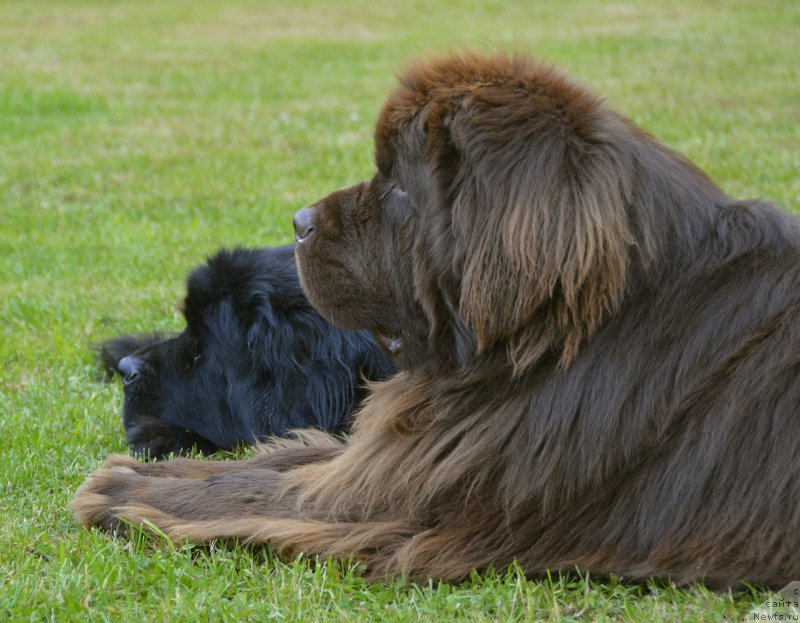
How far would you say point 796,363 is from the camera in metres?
2.92

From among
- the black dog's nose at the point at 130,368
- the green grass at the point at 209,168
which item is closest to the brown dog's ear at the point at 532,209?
the green grass at the point at 209,168

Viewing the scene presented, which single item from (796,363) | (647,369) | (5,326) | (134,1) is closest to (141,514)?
(647,369)

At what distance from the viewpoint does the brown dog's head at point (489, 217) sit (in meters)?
2.93

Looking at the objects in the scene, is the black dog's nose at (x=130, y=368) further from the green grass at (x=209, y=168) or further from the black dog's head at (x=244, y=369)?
the green grass at (x=209, y=168)

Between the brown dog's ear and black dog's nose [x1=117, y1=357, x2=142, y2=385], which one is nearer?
the brown dog's ear

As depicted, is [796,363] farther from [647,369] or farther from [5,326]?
[5,326]

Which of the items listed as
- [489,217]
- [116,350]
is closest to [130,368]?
[116,350]

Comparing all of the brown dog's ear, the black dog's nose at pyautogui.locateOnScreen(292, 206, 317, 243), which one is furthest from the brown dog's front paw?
the brown dog's ear

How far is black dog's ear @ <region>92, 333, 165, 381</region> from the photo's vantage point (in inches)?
209

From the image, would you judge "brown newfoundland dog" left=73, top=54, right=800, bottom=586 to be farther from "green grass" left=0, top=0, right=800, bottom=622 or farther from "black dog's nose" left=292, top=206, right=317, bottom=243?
"black dog's nose" left=292, top=206, right=317, bottom=243

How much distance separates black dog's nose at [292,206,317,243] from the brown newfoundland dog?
0.27m

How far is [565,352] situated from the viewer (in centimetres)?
304

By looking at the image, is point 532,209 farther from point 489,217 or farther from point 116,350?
point 116,350

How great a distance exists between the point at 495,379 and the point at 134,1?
2225cm
